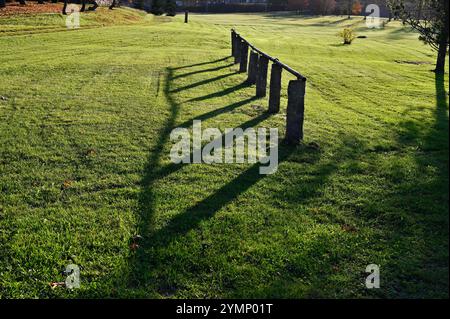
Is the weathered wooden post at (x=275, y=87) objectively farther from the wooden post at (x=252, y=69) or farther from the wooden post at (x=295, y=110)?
the wooden post at (x=252, y=69)

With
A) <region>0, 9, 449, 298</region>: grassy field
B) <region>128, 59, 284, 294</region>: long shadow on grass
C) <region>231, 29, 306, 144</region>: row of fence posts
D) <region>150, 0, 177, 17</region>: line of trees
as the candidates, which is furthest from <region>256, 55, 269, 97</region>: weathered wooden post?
<region>150, 0, 177, 17</region>: line of trees

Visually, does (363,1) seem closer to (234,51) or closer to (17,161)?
(234,51)

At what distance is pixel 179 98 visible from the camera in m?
10.8

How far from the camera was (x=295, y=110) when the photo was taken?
723cm

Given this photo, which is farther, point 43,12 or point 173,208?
point 43,12

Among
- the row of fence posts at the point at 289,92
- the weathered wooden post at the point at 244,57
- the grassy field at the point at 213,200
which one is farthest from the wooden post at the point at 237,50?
the grassy field at the point at 213,200

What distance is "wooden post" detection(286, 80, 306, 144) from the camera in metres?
7.12

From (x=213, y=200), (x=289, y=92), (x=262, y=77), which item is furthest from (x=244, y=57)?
(x=213, y=200)

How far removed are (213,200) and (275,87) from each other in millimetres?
4708

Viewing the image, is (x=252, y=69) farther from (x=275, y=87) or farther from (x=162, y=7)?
(x=162, y=7)

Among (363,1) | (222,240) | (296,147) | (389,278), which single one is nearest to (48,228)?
(222,240)

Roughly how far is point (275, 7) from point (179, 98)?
88994 mm

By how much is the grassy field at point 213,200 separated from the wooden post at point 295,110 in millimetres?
319

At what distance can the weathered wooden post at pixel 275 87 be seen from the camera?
352 inches
